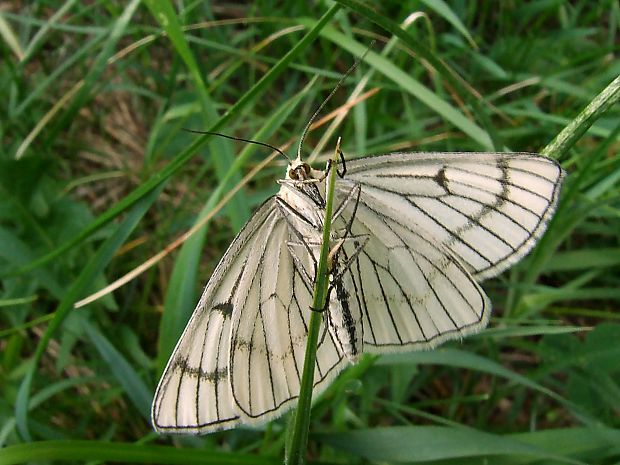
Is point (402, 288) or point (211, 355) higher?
point (402, 288)

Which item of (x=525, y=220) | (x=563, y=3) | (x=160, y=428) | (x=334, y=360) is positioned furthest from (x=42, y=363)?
(x=563, y=3)

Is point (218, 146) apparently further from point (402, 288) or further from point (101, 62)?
point (402, 288)

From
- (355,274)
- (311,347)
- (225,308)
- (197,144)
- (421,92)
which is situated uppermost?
(421,92)

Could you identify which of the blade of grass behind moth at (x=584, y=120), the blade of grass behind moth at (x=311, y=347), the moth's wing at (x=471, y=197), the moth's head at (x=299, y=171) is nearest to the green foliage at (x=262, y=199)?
the blade of grass behind moth at (x=584, y=120)

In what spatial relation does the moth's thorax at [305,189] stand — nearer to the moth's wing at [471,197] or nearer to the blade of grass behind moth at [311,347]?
the moth's wing at [471,197]

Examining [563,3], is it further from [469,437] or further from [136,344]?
[136,344]

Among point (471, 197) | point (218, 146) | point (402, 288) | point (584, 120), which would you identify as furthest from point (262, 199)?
point (584, 120)
